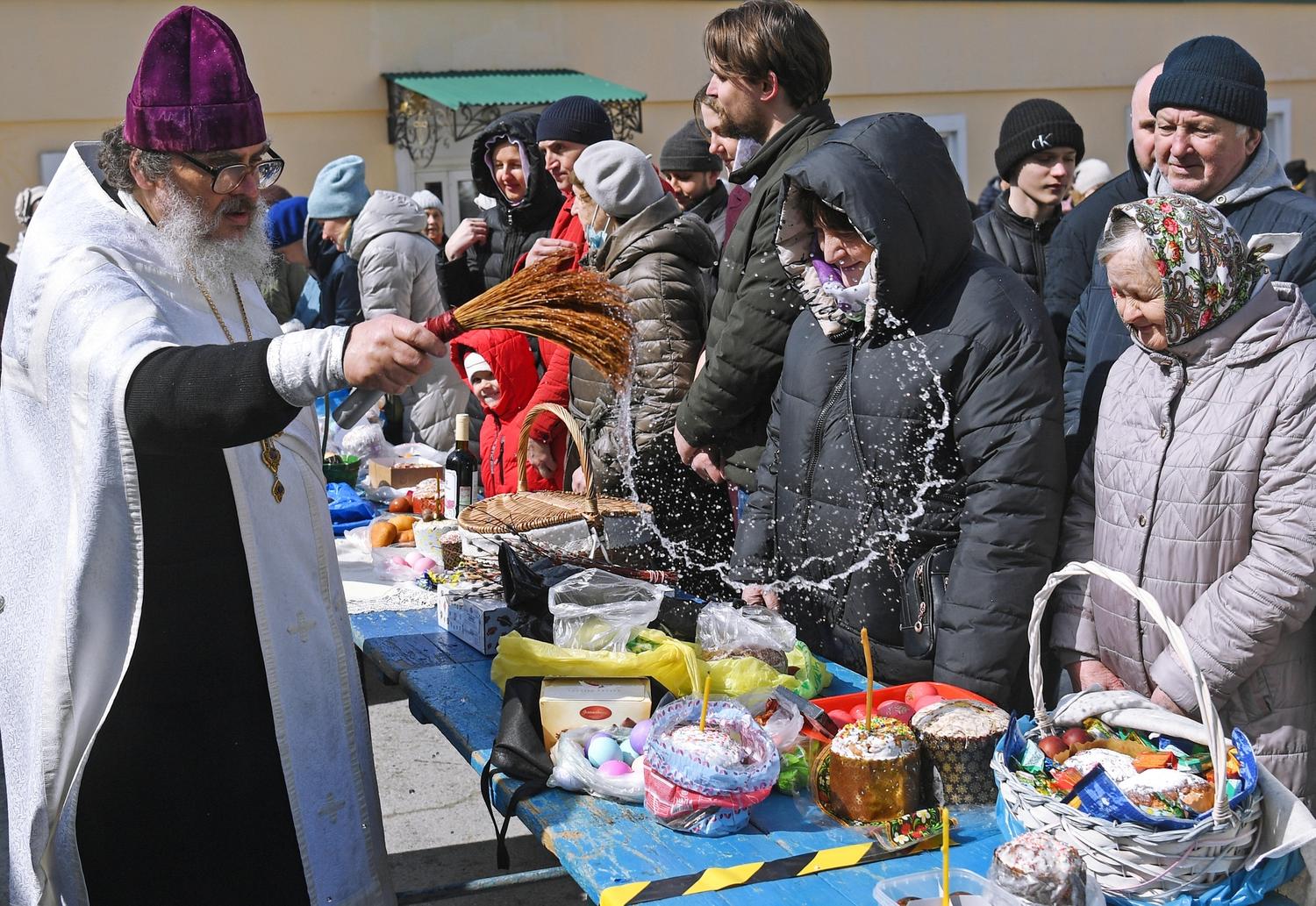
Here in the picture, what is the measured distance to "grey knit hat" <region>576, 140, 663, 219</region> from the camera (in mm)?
4125

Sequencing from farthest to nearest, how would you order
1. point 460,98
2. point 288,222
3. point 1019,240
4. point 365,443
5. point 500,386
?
point 460,98 < point 288,222 < point 365,443 < point 500,386 < point 1019,240

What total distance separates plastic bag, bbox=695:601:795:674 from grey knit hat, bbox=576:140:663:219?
69.2 inches

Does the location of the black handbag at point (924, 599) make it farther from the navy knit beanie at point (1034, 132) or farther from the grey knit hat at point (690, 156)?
the grey knit hat at point (690, 156)

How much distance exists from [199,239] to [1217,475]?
6.24 feet

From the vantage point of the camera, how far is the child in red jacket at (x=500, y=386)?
468 cm

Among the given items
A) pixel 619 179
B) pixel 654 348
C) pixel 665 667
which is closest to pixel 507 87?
pixel 619 179

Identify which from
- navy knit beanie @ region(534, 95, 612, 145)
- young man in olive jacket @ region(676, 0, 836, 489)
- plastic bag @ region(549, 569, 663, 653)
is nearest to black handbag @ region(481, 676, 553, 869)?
plastic bag @ region(549, 569, 663, 653)

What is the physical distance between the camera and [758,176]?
3621 mm

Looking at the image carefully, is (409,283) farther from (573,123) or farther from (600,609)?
(600,609)

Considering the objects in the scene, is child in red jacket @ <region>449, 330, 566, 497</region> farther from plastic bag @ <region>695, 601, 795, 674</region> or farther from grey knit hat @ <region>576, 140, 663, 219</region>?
plastic bag @ <region>695, 601, 795, 674</region>

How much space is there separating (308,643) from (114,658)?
0.35 meters

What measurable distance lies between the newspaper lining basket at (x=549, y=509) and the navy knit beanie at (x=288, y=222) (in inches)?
184

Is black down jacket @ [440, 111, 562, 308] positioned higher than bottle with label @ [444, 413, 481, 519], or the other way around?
black down jacket @ [440, 111, 562, 308]

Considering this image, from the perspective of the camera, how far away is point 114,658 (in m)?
2.23
